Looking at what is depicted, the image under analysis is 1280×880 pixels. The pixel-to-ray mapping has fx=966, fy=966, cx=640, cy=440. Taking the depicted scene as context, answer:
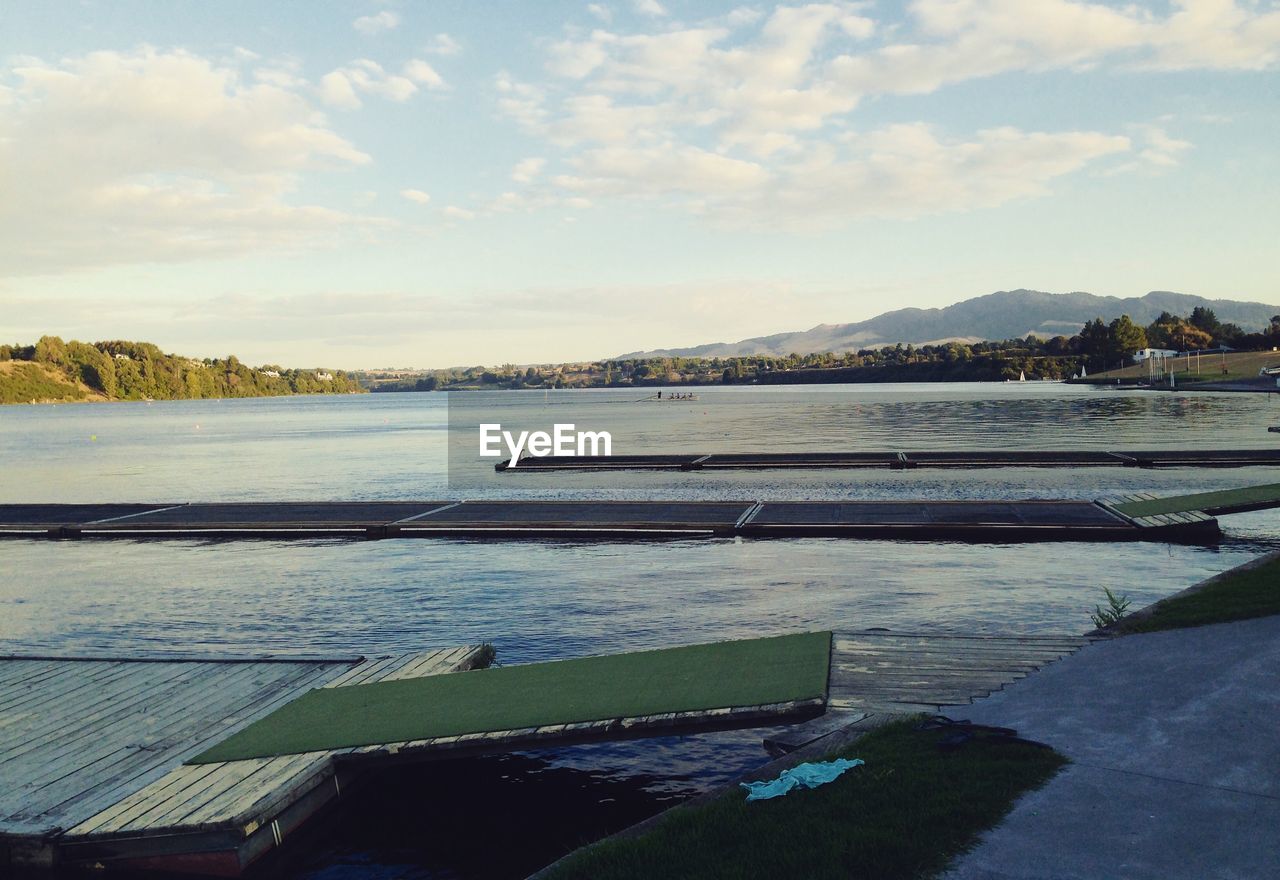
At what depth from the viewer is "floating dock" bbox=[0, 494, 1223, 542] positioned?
76.5 ft

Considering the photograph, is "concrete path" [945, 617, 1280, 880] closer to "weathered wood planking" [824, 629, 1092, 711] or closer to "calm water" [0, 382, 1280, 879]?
"weathered wood planking" [824, 629, 1092, 711]

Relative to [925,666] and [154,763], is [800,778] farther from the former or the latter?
[154,763]

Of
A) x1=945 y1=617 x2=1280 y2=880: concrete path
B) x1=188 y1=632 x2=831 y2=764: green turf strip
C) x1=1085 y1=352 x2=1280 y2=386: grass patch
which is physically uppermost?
x1=1085 y1=352 x2=1280 y2=386: grass patch

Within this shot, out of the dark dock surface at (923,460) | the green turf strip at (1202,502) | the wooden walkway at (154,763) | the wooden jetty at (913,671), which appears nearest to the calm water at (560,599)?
the green turf strip at (1202,502)

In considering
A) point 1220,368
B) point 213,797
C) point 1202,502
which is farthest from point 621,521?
point 1220,368

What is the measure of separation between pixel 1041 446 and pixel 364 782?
48.2m

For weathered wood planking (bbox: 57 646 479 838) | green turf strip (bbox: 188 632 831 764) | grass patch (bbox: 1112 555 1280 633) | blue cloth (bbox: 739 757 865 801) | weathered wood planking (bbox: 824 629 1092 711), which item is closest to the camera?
blue cloth (bbox: 739 757 865 801)

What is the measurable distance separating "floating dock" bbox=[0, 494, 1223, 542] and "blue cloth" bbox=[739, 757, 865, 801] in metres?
17.2

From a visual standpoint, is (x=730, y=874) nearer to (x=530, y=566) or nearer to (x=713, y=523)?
(x=530, y=566)

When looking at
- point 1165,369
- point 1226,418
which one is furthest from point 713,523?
point 1165,369

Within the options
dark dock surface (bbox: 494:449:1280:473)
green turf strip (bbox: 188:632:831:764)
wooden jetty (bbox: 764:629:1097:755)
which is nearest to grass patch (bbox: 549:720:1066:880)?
wooden jetty (bbox: 764:629:1097:755)

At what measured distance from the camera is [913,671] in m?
9.98

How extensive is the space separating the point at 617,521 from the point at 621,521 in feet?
0.36

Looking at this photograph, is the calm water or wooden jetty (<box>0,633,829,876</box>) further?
the calm water
